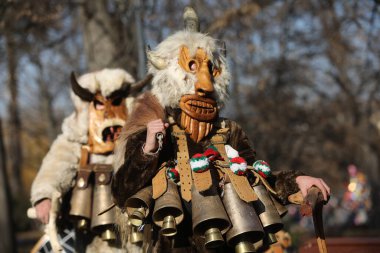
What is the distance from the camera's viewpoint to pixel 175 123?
380cm

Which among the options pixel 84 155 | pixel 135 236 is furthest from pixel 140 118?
pixel 84 155

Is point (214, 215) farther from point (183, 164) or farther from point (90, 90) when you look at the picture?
point (90, 90)

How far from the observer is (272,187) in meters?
3.76

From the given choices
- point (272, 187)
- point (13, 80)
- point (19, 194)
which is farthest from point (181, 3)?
point (19, 194)

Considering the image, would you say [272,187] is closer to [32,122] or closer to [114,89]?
[114,89]

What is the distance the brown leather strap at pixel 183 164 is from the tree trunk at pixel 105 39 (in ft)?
12.7

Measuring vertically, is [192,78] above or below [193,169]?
above

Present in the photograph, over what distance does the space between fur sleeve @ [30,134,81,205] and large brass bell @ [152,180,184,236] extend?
1.58m

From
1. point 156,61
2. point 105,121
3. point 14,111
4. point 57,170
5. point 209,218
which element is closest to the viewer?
point 209,218

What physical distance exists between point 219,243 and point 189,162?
52 cm

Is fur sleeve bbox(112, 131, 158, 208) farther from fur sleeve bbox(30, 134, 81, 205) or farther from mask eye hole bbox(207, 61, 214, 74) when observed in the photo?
fur sleeve bbox(30, 134, 81, 205)

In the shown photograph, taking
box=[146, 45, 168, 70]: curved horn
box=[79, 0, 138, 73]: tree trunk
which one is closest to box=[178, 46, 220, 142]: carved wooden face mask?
box=[146, 45, 168, 70]: curved horn

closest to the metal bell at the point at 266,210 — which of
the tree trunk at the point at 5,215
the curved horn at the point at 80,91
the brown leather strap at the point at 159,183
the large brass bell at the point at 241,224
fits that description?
the large brass bell at the point at 241,224

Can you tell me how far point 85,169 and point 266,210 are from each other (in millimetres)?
1965
